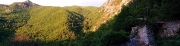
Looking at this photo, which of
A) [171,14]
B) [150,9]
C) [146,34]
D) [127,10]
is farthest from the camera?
[127,10]

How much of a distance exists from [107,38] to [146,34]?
282 centimetres

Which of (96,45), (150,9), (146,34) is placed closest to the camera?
(146,34)

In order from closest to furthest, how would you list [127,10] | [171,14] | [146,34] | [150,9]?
[146,34]
[171,14]
[150,9]
[127,10]

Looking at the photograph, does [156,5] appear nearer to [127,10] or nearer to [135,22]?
[135,22]

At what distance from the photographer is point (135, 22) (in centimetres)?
2641

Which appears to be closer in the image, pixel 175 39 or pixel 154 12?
pixel 175 39

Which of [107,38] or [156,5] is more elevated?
[156,5]

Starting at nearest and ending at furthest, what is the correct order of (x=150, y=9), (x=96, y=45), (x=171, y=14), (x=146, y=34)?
(x=146, y=34) → (x=96, y=45) → (x=171, y=14) → (x=150, y=9)

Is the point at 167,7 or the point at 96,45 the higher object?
the point at 167,7

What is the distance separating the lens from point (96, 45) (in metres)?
23.6

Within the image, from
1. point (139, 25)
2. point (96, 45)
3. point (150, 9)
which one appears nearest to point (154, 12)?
point (150, 9)

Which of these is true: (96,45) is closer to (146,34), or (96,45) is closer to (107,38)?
(107,38)

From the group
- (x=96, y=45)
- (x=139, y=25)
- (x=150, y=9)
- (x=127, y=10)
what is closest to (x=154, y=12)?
(x=150, y=9)

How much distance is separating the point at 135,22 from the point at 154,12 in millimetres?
2086
